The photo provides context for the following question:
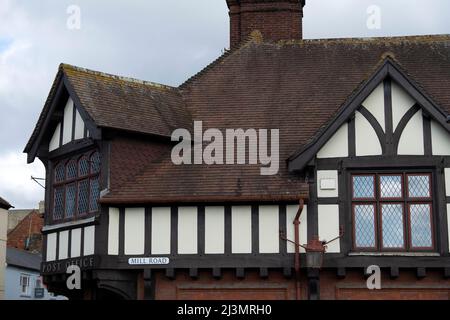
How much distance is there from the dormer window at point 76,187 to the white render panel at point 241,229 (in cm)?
300

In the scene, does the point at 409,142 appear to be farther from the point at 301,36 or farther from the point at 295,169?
the point at 301,36

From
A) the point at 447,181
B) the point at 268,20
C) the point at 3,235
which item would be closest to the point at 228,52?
the point at 268,20

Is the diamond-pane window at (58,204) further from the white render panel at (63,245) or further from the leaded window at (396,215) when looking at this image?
the leaded window at (396,215)

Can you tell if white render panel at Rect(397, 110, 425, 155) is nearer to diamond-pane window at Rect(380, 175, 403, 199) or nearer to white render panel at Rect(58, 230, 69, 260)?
diamond-pane window at Rect(380, 175, 403, 199)

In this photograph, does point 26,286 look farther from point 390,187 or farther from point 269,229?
point 390,187

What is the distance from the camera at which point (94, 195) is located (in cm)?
1766

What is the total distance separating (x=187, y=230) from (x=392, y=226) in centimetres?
429

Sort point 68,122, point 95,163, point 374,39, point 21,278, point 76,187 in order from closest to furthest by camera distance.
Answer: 1. point 95,163
2. point 76,187
3. point 68,122
4. point 374,39
5. point 21,278

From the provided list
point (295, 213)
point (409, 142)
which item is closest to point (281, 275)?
point (295, 213)

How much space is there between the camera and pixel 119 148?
17.7 m

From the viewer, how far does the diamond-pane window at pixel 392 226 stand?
16641 mm

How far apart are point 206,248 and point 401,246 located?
4.05 meters

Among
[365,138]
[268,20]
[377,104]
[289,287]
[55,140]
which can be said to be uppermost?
[268,20]
